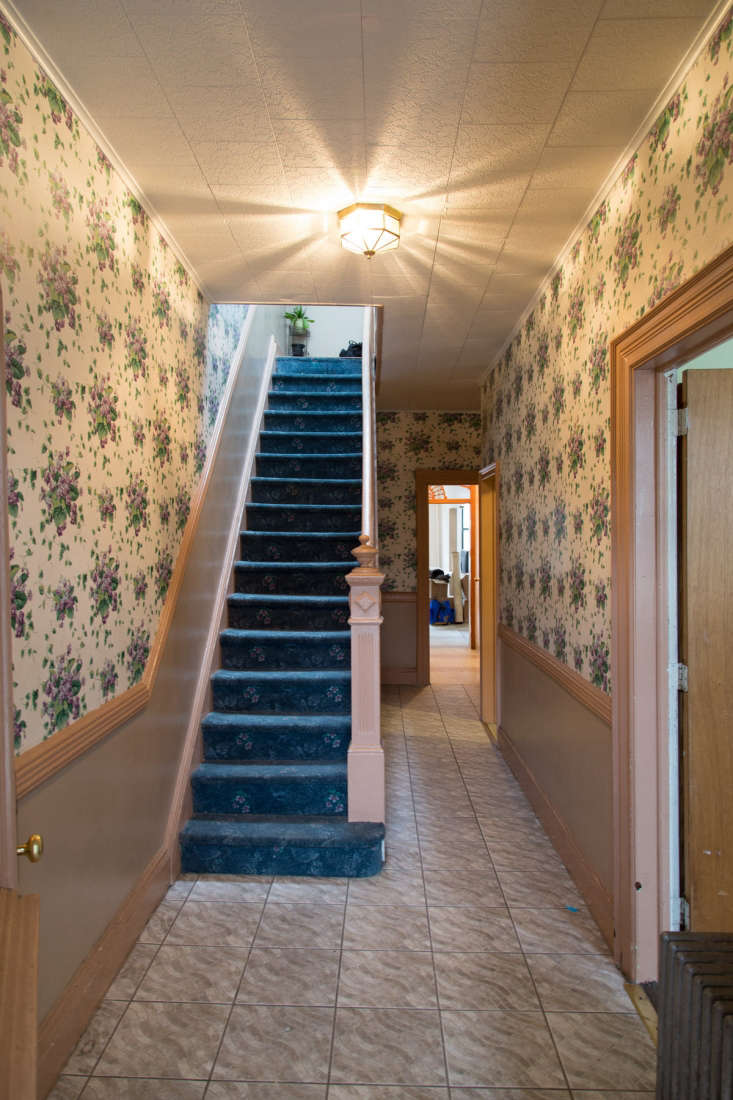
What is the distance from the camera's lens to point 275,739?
3.38 meters

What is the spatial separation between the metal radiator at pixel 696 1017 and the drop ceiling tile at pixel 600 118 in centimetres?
198

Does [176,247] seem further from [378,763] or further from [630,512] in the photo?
[378,763]

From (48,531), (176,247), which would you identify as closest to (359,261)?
(176,247)

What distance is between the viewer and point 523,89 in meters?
1.85

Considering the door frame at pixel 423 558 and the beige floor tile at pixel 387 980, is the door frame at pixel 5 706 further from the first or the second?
the door frame at pixel 423 558

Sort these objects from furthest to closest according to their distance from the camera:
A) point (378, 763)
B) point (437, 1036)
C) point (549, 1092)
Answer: point (378, 763)
point (437, 1036)
point (549, 1092)

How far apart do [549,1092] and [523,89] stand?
2536 mm

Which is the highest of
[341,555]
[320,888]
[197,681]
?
[341,555]

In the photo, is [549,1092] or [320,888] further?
[320,888]

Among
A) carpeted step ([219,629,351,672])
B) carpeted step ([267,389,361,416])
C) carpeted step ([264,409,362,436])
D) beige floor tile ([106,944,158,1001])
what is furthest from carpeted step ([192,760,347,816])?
carpeted step ([267,389,361,416])

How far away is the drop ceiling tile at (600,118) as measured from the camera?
1880 millimetres

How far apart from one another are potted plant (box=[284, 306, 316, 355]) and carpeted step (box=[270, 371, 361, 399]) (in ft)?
4.38

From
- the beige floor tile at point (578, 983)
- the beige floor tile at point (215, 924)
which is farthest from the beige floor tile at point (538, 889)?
the beige floor tile at point (215, 924)

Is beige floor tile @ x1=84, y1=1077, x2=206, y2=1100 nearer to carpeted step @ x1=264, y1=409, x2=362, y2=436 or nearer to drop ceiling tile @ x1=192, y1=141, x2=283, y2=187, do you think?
drop ceiling tile @ x1=192, y1=141, x2=283, y2=187
